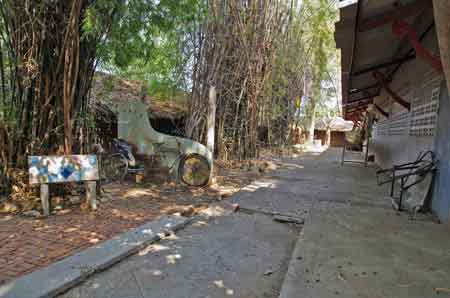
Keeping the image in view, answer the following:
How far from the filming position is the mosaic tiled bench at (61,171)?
3.08 meters

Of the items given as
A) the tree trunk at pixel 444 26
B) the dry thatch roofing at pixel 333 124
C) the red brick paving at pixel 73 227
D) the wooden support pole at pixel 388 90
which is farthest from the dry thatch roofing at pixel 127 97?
the dry thatch roofing at pixel 333 124

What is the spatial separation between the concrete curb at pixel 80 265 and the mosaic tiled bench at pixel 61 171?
1004 millimetres

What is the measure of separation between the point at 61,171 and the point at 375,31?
14.8ft

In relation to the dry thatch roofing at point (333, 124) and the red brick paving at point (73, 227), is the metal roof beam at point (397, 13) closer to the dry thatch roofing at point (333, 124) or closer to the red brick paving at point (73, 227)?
the red brick paving at point (73, 227)

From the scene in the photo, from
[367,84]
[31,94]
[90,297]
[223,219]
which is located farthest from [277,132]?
[90,297]

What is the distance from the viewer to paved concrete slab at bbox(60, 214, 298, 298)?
1.97 m

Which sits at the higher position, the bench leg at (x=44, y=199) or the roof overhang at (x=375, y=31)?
the roof overhang at (x=375, y=31)

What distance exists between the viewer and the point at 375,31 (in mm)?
3879

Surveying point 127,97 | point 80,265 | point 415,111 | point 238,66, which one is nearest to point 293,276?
point 80,265

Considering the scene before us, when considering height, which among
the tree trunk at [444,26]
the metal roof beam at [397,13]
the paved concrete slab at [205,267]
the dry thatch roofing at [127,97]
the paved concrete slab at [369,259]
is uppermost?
the metal roof beam at [397,13]

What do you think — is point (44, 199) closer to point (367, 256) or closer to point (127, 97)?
point (367, 256)

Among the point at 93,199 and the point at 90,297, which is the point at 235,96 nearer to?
the point at 93,199

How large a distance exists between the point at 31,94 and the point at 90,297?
275 cm

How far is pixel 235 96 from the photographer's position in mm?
7109
